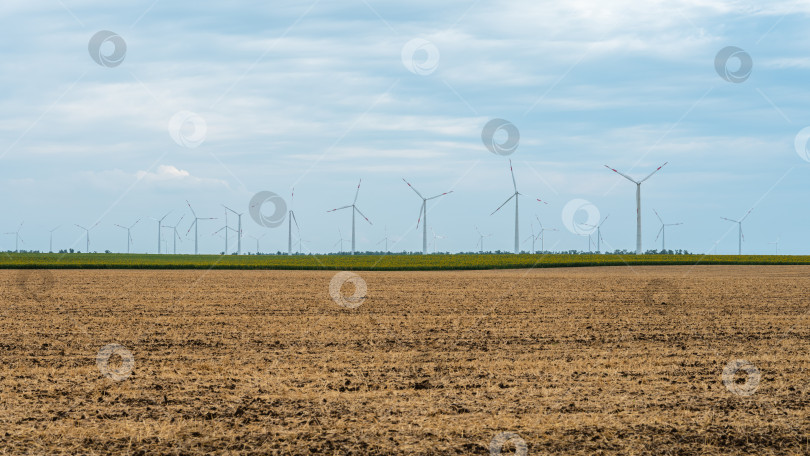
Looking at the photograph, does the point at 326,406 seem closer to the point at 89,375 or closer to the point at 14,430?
the point at 14,430

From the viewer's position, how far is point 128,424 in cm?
1116

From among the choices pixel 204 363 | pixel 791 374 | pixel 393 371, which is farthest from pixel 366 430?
pixel 791 374

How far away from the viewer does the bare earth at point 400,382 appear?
1045cm

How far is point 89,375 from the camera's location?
15.1 meters

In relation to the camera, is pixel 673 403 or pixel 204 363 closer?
pixel 673 403

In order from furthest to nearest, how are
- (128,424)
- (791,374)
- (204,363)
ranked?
1. (204,363)
2. (791,374)
3. (128,424)

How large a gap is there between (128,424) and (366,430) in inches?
136

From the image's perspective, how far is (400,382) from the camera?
14.4 metres

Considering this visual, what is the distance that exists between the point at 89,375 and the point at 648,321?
18.2m

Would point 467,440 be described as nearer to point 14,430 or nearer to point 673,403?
point 673,403

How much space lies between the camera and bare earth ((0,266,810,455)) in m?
10.5

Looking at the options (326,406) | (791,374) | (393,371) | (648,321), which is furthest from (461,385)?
(648,321)

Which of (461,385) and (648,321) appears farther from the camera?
(648,321)

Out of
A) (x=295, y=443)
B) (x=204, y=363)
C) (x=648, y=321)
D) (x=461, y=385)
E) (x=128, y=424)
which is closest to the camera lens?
(x=295, y=443)
